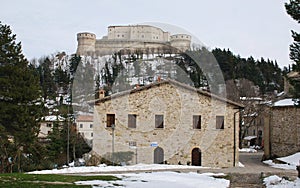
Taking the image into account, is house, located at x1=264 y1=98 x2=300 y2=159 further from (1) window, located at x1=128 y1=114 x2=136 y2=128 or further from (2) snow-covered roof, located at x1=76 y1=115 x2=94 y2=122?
(2) snow-covered roof, located at x1=76 y1=115 x2=94 y2=122

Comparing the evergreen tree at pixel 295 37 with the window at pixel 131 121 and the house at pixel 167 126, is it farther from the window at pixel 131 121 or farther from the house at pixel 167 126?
the window at pixel 131 121

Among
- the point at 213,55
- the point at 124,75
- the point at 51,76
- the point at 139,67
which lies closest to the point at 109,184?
the point at 124,75

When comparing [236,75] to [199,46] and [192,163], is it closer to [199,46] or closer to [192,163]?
[199,46]

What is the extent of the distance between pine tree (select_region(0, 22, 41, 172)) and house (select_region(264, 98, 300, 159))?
17.7 meters

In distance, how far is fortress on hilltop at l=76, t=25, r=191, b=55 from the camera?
10306 cm

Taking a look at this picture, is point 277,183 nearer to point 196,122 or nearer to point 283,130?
point 196,122

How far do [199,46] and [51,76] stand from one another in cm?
2744

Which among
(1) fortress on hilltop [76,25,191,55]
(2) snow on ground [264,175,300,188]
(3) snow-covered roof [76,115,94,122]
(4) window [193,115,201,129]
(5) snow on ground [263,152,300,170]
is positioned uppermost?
(1) fortress on hilltop [76,25,191,55]

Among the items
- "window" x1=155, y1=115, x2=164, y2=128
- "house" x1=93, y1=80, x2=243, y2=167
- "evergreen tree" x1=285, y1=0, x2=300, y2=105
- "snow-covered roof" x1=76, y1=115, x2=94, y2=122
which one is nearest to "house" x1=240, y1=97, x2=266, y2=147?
"house" x1=93, y1=80, x2=243, y2=167

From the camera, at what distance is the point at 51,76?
68.8 metres

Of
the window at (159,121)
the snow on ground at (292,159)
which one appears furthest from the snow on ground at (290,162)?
the window at (159,121)

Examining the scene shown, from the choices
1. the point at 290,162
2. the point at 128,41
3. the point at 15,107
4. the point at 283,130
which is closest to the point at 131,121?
the point at 15,107

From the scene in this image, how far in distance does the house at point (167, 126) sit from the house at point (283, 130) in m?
4.24

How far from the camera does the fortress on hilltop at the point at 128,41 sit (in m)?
103
